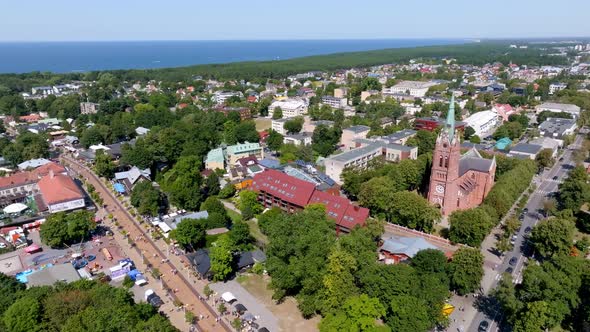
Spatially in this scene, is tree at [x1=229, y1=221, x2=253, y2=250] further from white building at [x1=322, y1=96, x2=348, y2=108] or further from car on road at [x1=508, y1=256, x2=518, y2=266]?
white building at [x1=322, y1=96, x2=348, y2=108]

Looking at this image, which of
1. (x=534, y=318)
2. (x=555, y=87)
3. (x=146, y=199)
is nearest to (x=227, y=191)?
(x=146, y=199)

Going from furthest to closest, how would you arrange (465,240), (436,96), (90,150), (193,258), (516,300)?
(436,96), (90,150), (465,240), (193,258), (516,300)

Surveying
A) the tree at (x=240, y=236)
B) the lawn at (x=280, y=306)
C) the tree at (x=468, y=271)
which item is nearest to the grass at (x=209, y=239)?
the tree at (x=240, y=236)

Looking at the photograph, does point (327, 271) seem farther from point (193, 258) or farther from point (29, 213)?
point (29, 213)

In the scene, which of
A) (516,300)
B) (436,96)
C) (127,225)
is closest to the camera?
(516,300)

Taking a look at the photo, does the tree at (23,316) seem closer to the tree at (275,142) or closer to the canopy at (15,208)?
the canopy at (15,208)

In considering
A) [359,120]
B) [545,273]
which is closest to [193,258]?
[545,273]

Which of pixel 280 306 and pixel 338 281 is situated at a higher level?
pixel 338 281

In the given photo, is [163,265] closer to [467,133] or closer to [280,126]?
[280,126]
